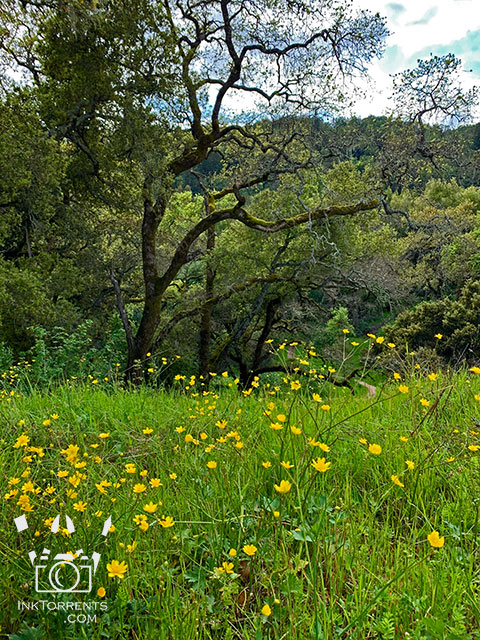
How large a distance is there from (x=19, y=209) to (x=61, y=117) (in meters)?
2.21

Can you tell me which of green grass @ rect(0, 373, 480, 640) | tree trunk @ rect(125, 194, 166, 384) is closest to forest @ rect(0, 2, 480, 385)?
tree trunk @ rect(125, 194, 166, 384)

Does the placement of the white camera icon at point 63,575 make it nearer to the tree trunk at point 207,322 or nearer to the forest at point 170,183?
the forest at point 170,183

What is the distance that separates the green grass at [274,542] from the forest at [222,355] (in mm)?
13

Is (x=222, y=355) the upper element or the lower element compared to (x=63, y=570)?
lower

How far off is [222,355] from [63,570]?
34.6 ft

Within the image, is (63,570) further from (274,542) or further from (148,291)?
(148,291)

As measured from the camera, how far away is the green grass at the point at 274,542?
1.13 metres

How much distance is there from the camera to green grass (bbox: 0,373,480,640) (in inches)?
44.4

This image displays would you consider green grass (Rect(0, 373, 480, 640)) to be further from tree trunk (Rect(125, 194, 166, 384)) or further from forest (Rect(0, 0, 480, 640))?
tree trunk (Rect(125, 194, 166, 384))

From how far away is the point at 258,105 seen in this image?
9.18 metres

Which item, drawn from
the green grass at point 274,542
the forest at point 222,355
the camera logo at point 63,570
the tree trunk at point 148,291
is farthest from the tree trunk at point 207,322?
the camera logo at point 63,570

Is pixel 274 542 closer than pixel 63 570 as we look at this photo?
No

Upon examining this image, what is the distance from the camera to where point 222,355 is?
1181 cm

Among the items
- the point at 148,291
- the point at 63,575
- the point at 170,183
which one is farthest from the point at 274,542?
the point at 148,291
